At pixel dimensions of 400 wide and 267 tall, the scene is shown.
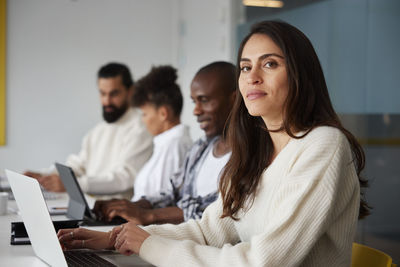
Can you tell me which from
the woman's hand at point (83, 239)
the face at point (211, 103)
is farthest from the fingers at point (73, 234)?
the face at point (211, 103)

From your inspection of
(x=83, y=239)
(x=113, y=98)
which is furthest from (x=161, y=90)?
(x=83, y=239)

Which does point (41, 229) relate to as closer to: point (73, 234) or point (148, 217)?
point (73, 234)

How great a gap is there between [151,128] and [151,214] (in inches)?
44.1

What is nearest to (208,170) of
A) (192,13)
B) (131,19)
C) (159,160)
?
(159,160)

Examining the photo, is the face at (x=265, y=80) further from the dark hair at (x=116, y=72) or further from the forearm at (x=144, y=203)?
the dark hair at (x=116, y=72)

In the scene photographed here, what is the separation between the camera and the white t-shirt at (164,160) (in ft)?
10.00

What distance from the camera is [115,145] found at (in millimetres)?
4320

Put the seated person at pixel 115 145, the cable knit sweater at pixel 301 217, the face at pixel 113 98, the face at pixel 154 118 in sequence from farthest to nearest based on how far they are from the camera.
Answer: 1. the face at pixel 113 98
2. the seated person at pixel 115 145
3. the face at pixel 154 118
4. the cable knit sweater at pixel 301 217

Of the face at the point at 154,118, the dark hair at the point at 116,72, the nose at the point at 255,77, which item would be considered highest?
the nose at the point at 255,77

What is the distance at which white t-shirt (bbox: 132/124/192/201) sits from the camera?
3.05 meters

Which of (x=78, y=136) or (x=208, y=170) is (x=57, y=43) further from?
(x=208, y=170)

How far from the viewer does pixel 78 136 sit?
6293mm

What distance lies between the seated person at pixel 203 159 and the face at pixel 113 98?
1.81 metres

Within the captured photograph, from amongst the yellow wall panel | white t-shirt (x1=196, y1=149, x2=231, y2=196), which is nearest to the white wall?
the yellow wall panel
